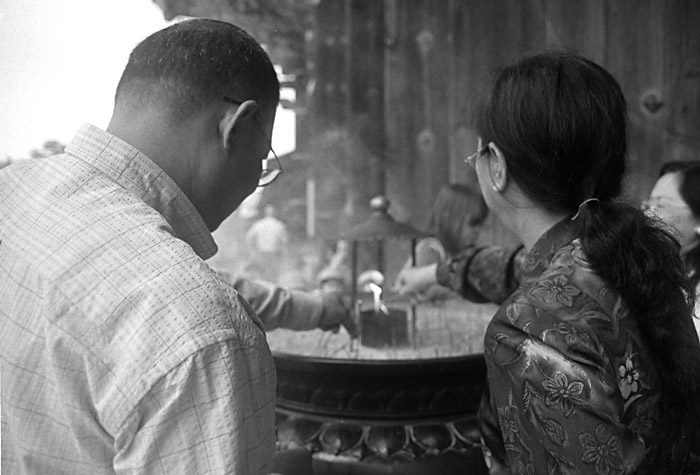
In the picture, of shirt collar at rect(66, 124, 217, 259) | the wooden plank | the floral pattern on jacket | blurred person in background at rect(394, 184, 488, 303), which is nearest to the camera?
shirt collar at rect(66, 124, 217, 259)

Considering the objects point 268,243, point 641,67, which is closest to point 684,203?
point 641,67

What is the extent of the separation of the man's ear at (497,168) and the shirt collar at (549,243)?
5.5 inches

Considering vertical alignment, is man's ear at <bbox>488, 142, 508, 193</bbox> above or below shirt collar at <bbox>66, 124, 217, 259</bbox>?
below

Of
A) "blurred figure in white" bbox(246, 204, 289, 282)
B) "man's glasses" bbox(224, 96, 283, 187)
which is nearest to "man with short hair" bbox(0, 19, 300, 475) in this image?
"man's glasses" bbox(224, 96, 283, 187)

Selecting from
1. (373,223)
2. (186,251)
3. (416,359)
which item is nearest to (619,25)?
(373,223)

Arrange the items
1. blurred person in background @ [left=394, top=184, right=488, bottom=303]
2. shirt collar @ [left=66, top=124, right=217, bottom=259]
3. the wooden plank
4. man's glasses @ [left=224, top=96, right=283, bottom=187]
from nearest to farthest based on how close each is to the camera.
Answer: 1. shirt collar @ [left=66, top=124, right=217, bottom=259]
2. man's glasses @ [left=224, top=96, right=283, bottom=187]
3. the wooden plank
4. blurred person in background @ [left=394, top=184, right=488, bottom=303]

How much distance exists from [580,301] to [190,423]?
753 mm

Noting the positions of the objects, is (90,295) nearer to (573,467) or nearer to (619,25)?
(573,467)

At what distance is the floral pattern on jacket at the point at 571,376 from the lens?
1061 mm

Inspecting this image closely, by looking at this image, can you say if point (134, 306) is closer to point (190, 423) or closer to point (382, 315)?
point (190, 423)

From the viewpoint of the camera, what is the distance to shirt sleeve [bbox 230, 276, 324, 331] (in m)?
1.80

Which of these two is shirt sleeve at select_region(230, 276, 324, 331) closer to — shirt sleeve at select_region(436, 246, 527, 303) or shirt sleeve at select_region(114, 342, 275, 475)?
shirt sleeve at select_region(436, 246, 527, 303)

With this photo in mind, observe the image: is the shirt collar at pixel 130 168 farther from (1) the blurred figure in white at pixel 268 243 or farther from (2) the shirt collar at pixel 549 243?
(1) the blurred figure in white at pixel 268 243

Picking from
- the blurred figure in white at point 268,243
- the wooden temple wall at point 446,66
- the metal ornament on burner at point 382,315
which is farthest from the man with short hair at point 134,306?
the blurred figure in white at point 268,243
